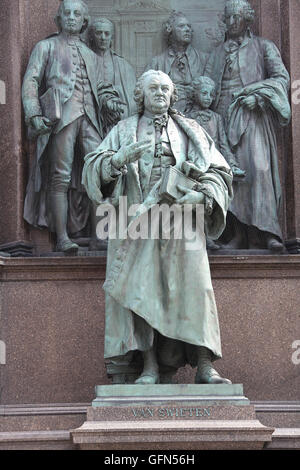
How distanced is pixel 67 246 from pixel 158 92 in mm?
1737

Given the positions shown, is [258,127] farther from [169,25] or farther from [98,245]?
[98,245]

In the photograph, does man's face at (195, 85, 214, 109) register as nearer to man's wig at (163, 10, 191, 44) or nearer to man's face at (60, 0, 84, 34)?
man's wig at (163, 10, 191, 44)

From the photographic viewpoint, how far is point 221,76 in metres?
→ 14.9

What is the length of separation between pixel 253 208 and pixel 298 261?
0.65 meters

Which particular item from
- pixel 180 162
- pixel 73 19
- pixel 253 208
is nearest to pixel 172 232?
pixel 180 162

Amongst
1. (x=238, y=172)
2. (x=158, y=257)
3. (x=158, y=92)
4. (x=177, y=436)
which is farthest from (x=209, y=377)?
(x=158, y=92)

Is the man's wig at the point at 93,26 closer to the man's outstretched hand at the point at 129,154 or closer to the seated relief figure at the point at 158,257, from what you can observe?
the seated relief figure at the point at 158,257

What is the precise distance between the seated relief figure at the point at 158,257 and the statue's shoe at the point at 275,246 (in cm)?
110

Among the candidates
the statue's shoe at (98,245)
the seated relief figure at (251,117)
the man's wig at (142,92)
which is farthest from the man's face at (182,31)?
the statue's shoe at (98,245)

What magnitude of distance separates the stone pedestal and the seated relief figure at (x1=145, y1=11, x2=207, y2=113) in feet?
10.7

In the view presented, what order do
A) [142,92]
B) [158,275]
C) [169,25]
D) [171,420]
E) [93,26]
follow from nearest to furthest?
1. [171,420]
2. [158,275]
3. [142,92]
4. [93,26]
5. [169,25]

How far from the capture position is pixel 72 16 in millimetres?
14695
